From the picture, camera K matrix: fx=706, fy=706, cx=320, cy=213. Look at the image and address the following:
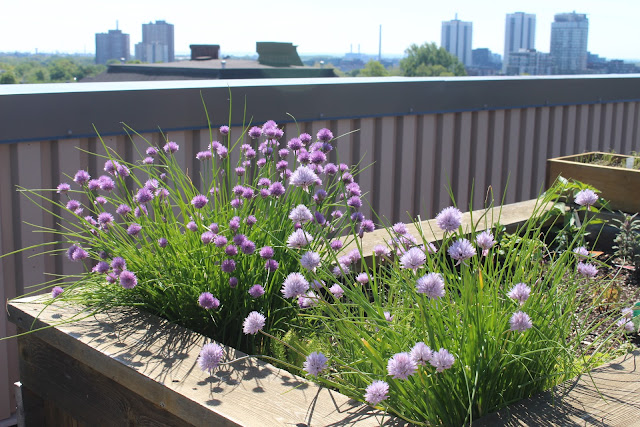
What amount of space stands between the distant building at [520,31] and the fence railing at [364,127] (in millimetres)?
187859

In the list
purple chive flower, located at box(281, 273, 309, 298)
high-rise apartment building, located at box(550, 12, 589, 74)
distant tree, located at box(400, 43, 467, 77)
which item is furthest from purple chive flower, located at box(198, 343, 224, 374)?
high-rise apartment building, located at box(550, 12, 589, 74)

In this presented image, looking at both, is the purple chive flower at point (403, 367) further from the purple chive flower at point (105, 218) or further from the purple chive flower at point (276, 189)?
the purple chive flower at point (105, 218)

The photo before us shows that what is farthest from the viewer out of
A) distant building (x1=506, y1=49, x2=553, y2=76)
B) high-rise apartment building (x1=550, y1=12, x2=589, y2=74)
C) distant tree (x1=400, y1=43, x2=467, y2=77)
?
high-rise apartment building (x1=550, y1=12, x2=589, y2=74)

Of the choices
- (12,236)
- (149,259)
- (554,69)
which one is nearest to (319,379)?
(149,259)

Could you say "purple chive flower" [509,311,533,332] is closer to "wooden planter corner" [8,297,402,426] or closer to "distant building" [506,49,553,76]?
"wooden planter corner" [8,297,402,426]

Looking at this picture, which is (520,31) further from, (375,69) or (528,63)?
(375,69)

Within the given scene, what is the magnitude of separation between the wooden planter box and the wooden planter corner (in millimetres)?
2053

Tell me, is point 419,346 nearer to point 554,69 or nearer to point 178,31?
point 554,69

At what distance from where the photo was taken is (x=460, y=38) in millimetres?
187625

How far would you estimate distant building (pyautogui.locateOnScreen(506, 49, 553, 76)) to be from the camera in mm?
152750

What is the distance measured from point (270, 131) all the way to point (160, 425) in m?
0.80

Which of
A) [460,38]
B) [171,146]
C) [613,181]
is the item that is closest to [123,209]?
[171,146]

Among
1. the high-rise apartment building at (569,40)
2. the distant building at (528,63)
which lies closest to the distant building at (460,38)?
the high-rise apartment building at (569,40)

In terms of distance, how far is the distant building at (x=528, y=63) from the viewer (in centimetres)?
15275
